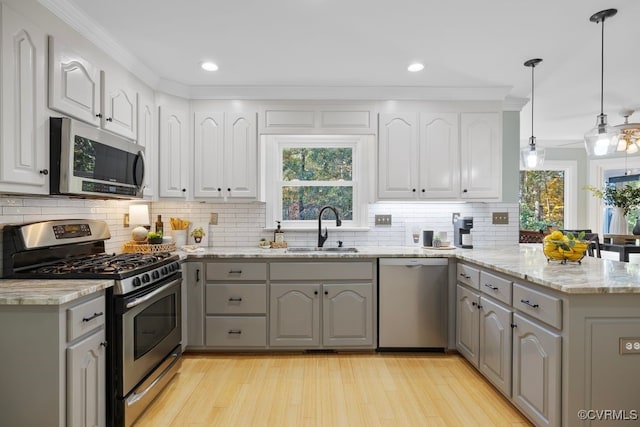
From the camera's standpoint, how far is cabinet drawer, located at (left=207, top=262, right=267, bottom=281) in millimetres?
3113

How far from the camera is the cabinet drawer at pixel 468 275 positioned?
270 centimetres

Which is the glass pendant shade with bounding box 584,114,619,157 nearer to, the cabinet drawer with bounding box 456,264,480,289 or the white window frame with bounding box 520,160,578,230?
the cabinet drawer with bounding box 456,264,480,289

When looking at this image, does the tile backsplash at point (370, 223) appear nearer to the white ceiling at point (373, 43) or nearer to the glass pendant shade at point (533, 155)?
the glass pendant shade at point (533, 155)

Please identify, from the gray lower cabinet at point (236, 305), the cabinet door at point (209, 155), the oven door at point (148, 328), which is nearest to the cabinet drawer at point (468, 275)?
the gray lower cabinet at point (236, 305)

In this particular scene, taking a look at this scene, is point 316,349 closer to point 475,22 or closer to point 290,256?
point 290,256

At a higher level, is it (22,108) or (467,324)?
(22,108)

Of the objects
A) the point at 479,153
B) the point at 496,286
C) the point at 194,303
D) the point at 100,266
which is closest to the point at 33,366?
the point at 100,266

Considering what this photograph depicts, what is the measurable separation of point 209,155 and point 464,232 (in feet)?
8.41

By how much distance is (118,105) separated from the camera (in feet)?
8.84

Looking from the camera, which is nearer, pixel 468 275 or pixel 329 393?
pixel 329 393

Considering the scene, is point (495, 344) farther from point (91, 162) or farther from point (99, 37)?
point (99, 37)

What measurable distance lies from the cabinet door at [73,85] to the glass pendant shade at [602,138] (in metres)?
3.45

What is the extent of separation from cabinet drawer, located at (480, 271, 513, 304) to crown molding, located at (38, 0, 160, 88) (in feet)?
10.1

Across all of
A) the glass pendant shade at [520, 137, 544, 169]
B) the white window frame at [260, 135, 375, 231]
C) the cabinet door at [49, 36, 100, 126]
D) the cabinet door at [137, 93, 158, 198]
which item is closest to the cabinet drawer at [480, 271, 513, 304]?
the glass pendant shade at [520, 137, 544, 169]
